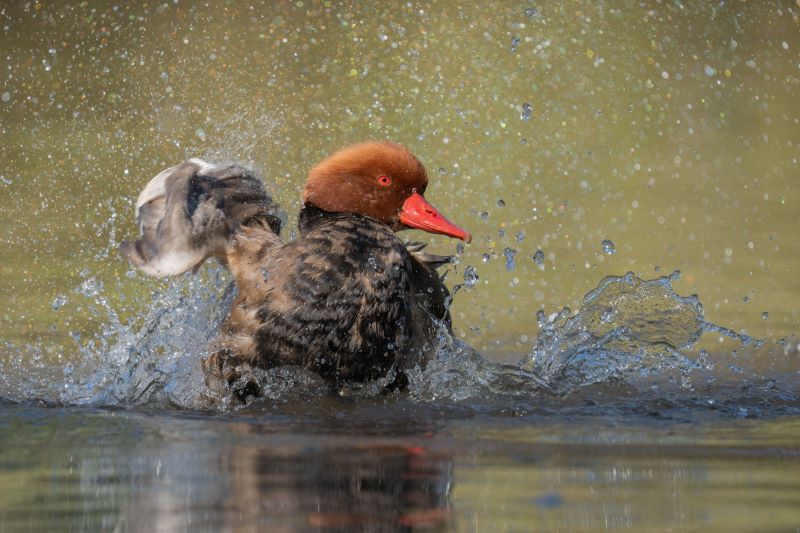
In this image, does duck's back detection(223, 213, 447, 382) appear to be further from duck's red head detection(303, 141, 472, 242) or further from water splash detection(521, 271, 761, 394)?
water splash detection(521, 271, 761, 394)

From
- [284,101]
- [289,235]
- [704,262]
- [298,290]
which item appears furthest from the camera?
[284,101]

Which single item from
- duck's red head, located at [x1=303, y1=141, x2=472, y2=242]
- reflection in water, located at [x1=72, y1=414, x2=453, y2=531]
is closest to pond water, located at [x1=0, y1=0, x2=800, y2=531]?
reflection in water, located at [x1=72, y1=414, x2=453, y2=531]

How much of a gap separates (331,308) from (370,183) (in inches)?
42.1

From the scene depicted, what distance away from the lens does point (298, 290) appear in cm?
516

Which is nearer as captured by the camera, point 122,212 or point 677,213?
point 122,212

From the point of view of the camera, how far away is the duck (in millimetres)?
5141

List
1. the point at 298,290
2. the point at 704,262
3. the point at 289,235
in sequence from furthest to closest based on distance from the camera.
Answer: the point at 704,262, the point at 289,235, the point at 298,290

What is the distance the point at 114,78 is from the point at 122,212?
129 inches

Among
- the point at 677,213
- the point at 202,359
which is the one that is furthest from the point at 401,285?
the point at 677,213

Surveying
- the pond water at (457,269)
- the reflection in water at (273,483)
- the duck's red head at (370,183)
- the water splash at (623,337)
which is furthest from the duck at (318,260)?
the reflection in water at (273,483)

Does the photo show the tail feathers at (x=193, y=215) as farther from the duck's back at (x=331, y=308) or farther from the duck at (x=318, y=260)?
the duck's back at (x=331, y=308)

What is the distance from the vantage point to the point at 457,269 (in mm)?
8852

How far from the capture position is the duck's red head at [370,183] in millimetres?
6039

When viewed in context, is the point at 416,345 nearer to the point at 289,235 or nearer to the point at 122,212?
the point at 289,235
